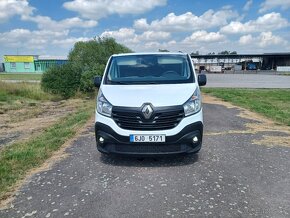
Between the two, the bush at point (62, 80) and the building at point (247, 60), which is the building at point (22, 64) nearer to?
the building at point (247, 60)

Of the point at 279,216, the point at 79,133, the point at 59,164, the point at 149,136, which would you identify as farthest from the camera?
the point at 79,133

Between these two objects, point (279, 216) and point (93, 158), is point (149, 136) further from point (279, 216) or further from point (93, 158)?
point (279, 216)

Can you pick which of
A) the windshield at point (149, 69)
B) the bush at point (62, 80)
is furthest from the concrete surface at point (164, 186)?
the bush at point (62, 80)

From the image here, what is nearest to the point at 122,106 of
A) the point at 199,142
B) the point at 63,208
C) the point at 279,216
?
the point at 199,142

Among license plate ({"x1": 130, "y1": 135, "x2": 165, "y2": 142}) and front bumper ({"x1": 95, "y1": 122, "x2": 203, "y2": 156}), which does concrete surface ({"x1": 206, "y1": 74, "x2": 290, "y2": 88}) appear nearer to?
front bumper ({"x1": 95, "y1": 122, "x2": 203, "y2": 156})

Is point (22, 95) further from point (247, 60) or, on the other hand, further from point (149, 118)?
point (247, 60)

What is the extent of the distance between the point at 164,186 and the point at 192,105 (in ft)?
4.79

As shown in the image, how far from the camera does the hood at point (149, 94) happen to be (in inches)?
197

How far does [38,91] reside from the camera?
65.7ft

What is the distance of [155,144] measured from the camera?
16.5 ft

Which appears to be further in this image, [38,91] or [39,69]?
[39,69]

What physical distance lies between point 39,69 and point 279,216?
93096mm

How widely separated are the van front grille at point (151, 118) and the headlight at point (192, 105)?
0.34 feet

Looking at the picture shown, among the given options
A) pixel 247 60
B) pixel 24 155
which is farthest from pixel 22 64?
pixel 24 155
